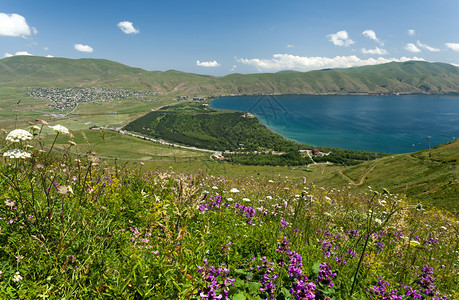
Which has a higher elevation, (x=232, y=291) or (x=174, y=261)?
(x=174, y=261)

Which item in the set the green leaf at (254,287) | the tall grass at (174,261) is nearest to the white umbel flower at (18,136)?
the tall grass at (174,261)

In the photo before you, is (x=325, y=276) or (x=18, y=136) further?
(x=18, y=136)

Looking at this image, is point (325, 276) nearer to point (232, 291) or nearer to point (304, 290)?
point (304, 290)

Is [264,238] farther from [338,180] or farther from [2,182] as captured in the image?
[338,180]

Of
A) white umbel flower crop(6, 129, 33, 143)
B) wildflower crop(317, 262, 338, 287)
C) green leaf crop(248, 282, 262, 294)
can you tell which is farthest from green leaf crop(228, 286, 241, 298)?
white umbel flower crop(6, 129, 33, 143)

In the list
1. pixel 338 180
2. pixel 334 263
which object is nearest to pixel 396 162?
pixel 338 180

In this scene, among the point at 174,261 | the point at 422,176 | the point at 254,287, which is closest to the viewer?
the point at 174,261

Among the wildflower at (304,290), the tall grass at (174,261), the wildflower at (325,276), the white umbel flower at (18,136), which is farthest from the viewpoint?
the white umbel flower at (18,136)

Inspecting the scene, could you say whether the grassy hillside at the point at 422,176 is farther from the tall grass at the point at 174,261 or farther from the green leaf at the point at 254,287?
the green leaf at the point at 254,287

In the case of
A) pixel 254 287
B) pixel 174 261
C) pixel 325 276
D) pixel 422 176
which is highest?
pixel 174 261

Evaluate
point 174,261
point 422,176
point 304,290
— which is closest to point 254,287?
point 304,290

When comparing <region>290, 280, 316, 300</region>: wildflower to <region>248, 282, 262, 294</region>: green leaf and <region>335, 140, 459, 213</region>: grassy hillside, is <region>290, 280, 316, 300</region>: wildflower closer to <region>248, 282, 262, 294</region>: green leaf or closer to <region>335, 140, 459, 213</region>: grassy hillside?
<region>248, 282, 262, 294</region>: green leaf

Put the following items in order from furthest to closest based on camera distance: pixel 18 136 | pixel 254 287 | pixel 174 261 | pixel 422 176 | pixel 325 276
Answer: pixel 422 176 < pixel 18 136 < pixel 325 276 < pixel 254 287 < pixel 174 261

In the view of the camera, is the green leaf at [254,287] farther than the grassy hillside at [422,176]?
No
